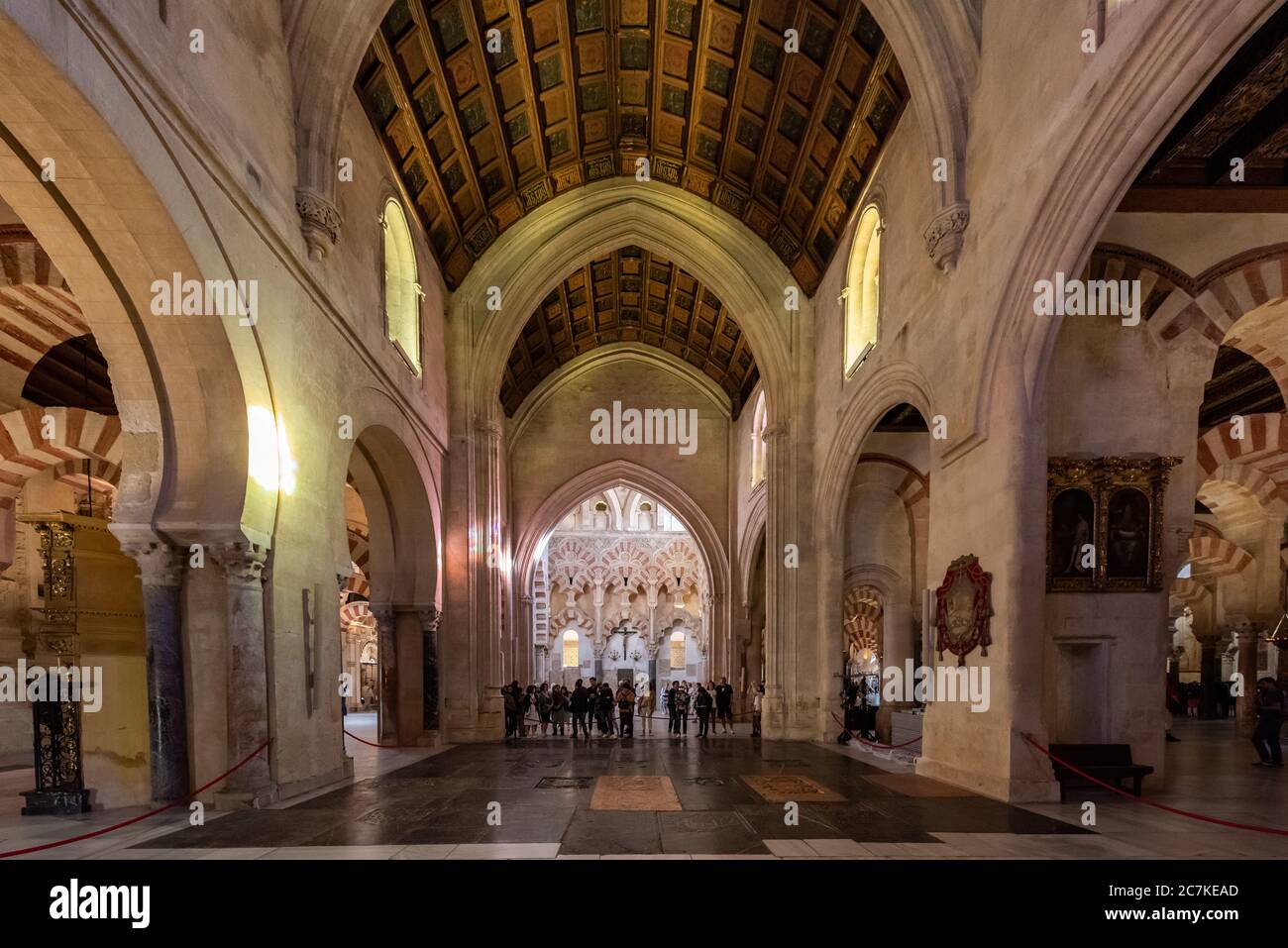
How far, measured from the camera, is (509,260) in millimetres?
16922

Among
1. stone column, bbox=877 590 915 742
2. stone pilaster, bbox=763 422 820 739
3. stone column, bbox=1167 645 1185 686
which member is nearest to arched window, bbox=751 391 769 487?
stone pilaster, bbox=763 422 820 739

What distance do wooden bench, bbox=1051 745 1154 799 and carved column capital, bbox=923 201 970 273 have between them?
519 centimetres

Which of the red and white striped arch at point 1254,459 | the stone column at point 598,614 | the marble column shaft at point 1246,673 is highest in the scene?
the red and white striped arch at point 1254,459

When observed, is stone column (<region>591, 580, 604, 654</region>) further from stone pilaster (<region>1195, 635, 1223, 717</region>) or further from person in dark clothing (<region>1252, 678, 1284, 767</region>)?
person in dark clothing (<region>1252, 678, 1284, 767</region>)

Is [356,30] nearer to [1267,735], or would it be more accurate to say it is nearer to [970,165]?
[970,165]

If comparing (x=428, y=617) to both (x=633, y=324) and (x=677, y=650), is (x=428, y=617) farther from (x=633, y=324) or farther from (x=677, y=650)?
(x=677, y=650)

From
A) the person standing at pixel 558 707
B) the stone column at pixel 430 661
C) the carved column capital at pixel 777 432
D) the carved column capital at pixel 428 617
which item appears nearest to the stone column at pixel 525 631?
the person standing at pixel 558 707

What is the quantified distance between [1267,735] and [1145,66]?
28.4 ft

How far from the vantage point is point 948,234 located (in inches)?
350

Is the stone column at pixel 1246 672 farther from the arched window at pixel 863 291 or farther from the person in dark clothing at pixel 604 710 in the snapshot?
the person in dark clothing at pixel 604 710

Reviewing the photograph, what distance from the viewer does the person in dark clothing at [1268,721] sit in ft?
32.8

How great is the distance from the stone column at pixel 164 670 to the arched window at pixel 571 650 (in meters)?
28.3

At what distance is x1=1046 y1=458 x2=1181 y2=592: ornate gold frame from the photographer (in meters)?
8.02
